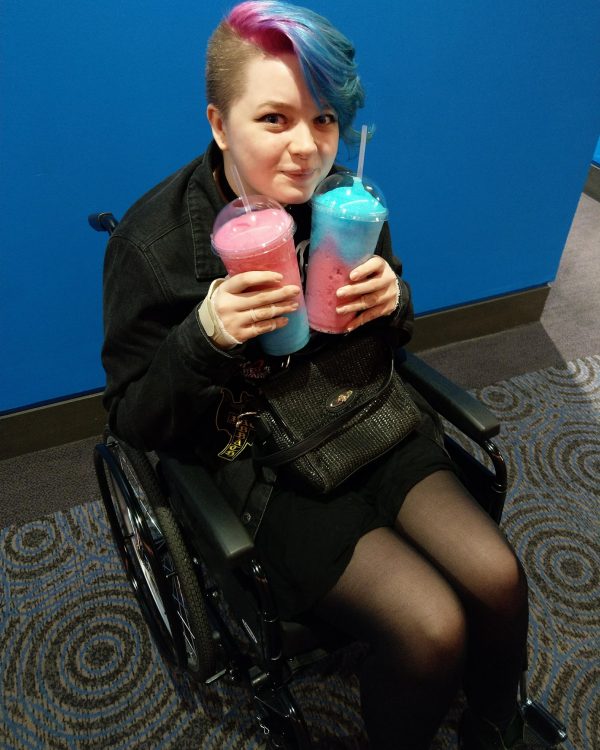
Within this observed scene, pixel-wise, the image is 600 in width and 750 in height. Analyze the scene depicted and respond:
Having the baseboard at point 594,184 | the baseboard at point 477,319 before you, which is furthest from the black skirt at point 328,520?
the baseboard at point 594,184

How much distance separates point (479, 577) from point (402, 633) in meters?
0.18

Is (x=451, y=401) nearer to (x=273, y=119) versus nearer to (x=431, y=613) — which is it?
(x=431, y=613)

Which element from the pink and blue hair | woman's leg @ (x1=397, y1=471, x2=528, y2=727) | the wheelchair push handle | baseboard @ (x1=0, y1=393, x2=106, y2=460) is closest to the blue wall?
baseboard @ (x1=0, y1=393, x2=106, y2=460)

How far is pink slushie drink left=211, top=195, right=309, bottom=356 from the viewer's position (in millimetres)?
855

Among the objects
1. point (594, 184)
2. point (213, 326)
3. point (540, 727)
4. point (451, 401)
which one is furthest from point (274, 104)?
point (594, 184)

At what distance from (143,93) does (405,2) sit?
712 millimetres

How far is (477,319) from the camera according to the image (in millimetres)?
2420

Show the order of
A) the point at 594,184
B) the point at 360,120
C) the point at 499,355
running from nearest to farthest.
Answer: the point at 360,120
the point at 499,355
the point at 594,184

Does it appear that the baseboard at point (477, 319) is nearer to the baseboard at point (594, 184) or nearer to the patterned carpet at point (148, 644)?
the patterned carpet at point (148, 644)

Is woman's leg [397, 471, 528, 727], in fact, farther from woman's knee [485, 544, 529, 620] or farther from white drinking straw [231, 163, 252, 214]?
white drinking straw [231, 163, 252, 214]

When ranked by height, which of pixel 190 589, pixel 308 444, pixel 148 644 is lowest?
pixel 148 644

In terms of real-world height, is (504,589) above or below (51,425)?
above

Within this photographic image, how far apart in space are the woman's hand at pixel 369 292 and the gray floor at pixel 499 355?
118 centimetres

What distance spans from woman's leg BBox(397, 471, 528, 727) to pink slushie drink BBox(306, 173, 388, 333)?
388 mm
